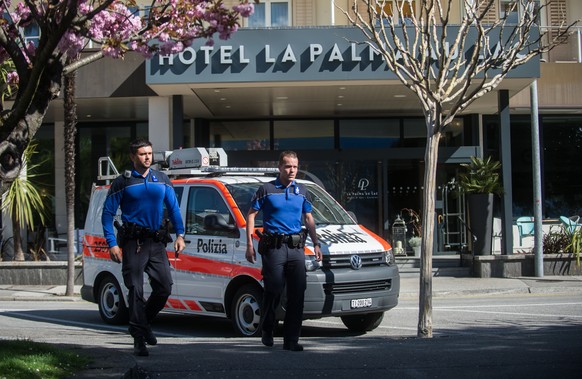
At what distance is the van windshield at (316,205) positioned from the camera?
1048 centimetres

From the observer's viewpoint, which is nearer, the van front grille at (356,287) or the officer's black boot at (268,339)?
the officer's black boot at (268,339)

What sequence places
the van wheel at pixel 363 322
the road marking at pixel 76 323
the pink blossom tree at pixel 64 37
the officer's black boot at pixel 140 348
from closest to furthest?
the pink blossom tree at pixel 64 37 < the officer's black boot at pixel 140 348 < the van wheel at pixel 363 322 < the road marking at pixel 76 323

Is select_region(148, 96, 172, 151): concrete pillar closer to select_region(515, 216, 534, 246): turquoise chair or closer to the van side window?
the van side window

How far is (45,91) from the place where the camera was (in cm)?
738

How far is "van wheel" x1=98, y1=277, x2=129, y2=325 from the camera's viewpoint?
38.1 feet

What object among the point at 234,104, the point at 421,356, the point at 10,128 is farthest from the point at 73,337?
the point at 234,104

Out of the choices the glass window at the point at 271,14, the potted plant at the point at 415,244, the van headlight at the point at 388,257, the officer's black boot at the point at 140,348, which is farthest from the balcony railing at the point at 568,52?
the officer's black boot at the point at 140,348

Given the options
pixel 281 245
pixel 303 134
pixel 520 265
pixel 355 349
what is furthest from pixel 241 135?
pixel 355 349

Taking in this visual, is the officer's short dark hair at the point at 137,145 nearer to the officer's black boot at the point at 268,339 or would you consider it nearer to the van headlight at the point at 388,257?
the officer's black boot at the point at 268,339

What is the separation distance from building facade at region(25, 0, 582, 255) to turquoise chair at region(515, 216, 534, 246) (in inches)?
51.1

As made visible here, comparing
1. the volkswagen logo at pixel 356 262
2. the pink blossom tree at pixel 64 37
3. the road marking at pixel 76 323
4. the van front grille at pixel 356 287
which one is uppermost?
the pink blossom tree at pixel 64 37

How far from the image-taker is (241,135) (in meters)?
23.3

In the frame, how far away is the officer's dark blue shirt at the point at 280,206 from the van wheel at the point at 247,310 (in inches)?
64.6

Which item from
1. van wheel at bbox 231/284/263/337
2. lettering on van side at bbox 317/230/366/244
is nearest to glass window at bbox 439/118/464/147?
lettering on van side at bbox 317/230/366/244
